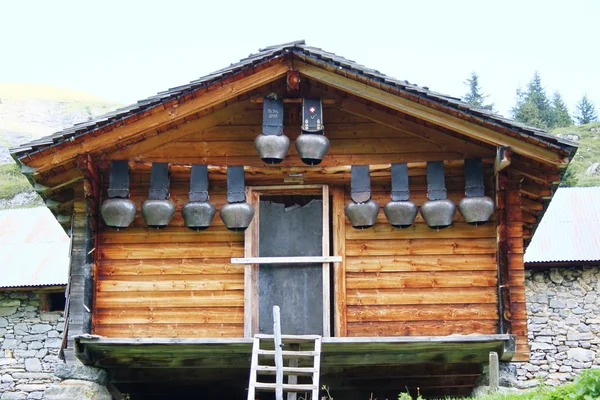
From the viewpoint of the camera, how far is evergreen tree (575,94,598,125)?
234 feet

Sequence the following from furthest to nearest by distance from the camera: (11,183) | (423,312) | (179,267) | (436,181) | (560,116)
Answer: (560,116)
(11,183)
(179,267)
(423,312)
(436,181)

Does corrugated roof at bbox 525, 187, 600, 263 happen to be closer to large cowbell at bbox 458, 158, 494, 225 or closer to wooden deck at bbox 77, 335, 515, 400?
wooden deck at bbox 77, 335, 515, 400

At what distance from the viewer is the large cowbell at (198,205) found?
11656 millimetres

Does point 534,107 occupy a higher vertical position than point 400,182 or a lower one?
higher

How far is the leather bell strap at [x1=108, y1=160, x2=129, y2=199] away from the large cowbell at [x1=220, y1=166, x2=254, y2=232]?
1.32 metres

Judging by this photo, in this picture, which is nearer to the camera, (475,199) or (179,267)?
(475,199)

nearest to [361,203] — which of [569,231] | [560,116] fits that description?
[569,231]

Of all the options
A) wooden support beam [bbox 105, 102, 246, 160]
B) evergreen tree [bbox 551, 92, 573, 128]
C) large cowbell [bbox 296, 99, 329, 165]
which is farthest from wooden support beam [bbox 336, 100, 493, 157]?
evergreen tree [bbox 551, 92, 573, 128]

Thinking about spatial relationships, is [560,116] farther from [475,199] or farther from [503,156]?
[503,156]

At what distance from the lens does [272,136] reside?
37.4 feet

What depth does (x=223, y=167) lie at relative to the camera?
39.0 feet

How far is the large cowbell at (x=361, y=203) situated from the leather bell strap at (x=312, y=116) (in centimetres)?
76

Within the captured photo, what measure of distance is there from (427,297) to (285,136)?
281 centimetres

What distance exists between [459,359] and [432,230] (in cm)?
177
